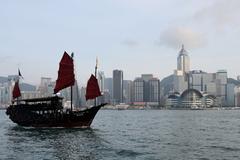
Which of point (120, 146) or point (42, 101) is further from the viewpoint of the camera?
point (42, 101)

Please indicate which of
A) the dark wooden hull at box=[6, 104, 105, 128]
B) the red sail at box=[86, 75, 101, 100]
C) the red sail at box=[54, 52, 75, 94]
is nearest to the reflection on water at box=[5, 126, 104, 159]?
the dark wooden hull at box=[6, 104, 105, 128]

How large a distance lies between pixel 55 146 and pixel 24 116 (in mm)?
30856

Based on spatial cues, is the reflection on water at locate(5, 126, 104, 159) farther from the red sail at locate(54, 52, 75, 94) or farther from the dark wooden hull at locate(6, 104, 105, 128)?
the red sail at locate(54, 52, 75, 94)

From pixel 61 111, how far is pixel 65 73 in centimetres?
672

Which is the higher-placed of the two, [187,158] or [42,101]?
[42,101]

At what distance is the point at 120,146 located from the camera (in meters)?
42.7

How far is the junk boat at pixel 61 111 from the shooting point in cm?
6781

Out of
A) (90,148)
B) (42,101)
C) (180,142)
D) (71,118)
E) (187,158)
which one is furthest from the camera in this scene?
(42,101)

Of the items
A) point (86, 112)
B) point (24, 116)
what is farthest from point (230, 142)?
point (24, 116)

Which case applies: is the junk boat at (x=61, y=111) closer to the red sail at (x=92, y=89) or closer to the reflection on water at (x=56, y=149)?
the red sail at (x=92, y=89)

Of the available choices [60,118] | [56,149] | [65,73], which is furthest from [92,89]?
[56,149]

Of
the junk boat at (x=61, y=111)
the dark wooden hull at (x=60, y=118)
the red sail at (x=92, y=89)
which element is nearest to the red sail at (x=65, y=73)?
the junk boat at (x=61, y=111)

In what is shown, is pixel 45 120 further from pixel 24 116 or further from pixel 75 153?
pixel 75 153

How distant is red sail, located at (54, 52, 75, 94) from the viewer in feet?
234
